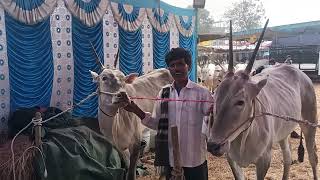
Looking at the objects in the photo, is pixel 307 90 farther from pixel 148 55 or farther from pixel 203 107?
pixel 148 55

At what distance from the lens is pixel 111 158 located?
445 centimetres

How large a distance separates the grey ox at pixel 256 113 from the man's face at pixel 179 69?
0.29 meters

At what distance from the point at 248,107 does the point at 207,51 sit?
17.9 metres

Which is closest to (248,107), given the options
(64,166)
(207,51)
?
(64,166)

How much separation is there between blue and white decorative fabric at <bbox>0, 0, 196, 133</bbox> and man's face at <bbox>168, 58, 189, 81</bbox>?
10.5 ft

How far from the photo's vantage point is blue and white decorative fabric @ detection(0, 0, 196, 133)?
536cm

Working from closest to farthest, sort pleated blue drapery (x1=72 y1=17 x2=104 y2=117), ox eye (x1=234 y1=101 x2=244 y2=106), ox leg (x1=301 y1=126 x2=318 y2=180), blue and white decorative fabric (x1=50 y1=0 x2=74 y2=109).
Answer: ox eye (x1=234 y1=101 x2=244 y2=106) → ox leg (x1=301 y1=126 x2=318 y2=180) → blue and white decorative fabric (x1=50 y1=0 x2=74 y2=109) → pleated blue drapery (x1=72 y1=17 x2=104 y2=117)

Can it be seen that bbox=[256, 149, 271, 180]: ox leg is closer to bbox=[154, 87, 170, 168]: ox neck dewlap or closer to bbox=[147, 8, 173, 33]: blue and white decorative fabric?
bbox=[154, 87, 170, 168]: ox neck dewlap

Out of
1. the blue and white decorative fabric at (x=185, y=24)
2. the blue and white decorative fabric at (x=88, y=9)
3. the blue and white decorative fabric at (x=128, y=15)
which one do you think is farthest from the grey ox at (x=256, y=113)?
the blue and white decorative fabric at (x=185, y=24)

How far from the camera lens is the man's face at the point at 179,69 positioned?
9.78 ft

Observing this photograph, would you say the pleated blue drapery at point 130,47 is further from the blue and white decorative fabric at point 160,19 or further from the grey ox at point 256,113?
the grey ox at point 256,113

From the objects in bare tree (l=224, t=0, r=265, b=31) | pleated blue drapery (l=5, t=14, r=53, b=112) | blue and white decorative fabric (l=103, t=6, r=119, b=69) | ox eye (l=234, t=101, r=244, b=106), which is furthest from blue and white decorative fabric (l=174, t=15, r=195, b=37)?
bare tree (l=224, t=0, r=265, b=31)

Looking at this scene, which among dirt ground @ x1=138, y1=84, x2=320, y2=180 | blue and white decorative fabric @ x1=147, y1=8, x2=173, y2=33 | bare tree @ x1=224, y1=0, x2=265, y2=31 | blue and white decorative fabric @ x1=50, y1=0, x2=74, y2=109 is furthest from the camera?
bare tree @ x1=224, y1=0, x2=265, y2=31

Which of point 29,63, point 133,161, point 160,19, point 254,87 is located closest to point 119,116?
point 133,161
